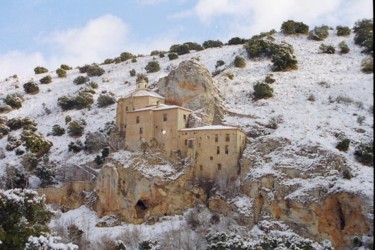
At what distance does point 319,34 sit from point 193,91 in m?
40.8

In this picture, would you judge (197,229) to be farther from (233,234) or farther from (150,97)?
(150,97)

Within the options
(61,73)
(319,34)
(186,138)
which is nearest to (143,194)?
(186,138)

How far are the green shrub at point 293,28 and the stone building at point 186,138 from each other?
45.1 metres

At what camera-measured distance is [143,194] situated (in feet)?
186

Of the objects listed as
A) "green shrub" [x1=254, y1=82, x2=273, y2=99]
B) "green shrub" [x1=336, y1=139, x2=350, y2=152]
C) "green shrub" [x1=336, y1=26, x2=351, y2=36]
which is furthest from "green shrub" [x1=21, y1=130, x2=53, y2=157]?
"green shrub" [x1=336, y1=26, x2=351, y2=36]

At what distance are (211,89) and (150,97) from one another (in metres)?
7.47

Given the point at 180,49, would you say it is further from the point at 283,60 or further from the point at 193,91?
the point at 193,91

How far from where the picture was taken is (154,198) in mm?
56531

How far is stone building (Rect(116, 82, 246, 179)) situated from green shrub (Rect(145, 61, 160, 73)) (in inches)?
1508

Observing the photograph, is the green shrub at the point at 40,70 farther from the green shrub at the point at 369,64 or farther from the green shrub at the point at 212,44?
the green shrub at the point at 369,64

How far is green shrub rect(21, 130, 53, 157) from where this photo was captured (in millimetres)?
73312

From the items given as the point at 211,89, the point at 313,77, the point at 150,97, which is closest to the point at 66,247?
the point at 150,97

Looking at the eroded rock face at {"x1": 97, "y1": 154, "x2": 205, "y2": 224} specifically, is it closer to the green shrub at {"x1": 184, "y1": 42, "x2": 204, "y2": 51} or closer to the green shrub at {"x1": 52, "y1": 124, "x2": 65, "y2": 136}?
the green shrub at {"x1": 52, "y1": 124, "x2": 65, "y2": 136}

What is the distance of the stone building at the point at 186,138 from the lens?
57938mm
